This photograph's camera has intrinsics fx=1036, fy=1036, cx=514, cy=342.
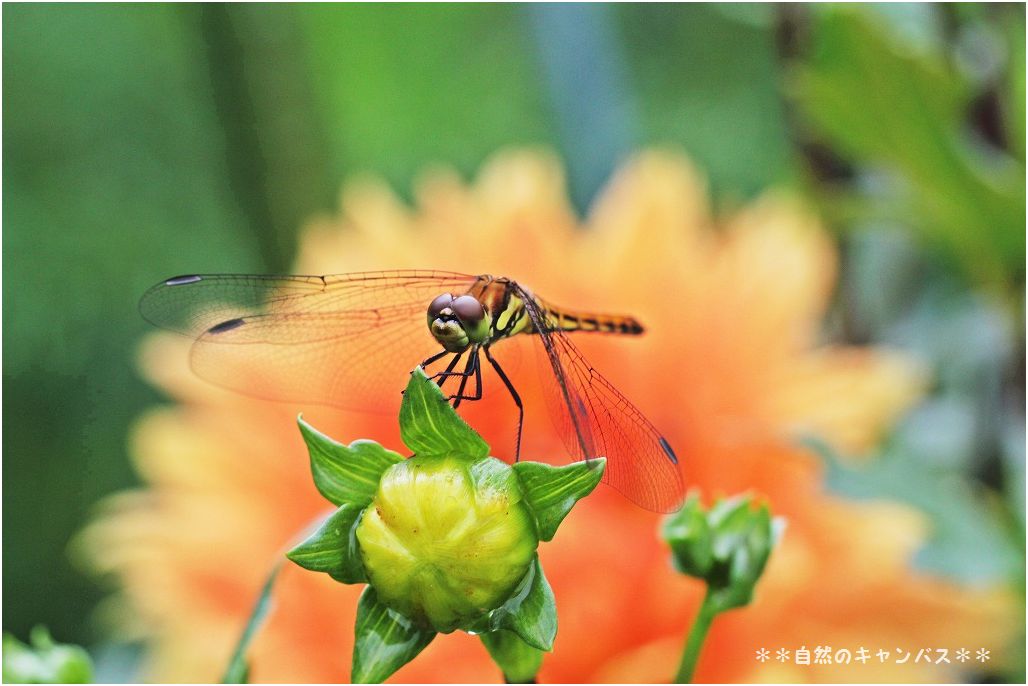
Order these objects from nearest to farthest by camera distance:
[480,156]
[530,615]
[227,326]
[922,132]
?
[530,615]
[227,326]
[922,132]
[480,156]

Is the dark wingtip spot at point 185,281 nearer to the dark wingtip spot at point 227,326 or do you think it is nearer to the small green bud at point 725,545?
the dark wingtip spot at point 227,326

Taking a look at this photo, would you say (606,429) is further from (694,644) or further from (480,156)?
(480,156)

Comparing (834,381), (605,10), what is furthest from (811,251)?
(605,10)

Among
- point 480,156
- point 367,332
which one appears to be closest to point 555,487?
point 367,332

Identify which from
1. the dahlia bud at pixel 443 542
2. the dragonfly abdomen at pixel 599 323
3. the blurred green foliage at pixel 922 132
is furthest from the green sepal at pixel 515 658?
the blurred green foliage at pixel 922 132

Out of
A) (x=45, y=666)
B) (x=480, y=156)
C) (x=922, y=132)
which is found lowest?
(x=45, y=666)

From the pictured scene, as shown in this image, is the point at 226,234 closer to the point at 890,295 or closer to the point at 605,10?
the point at 605,10

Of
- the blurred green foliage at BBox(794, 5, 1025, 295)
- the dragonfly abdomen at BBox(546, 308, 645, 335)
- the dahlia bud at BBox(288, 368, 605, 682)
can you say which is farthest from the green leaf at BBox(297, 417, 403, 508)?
the blurred green foliage at BBox(794, 5, 1025, 295)
